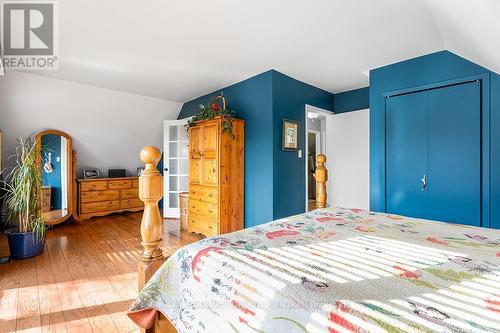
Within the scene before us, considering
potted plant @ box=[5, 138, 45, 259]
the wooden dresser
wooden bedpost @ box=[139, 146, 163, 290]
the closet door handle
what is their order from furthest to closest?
the wooden dresser < the closet door handle < potted plant @ box=[5, 138, 45, 259] < wooden bedpost @ box=[139, 146, 163, 290]

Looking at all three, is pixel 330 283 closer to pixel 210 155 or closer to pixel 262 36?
pixel 262 36

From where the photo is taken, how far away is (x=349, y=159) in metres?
4.35

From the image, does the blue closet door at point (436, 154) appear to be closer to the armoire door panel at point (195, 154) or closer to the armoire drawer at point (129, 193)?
the armoire door panel at point (195, 154)

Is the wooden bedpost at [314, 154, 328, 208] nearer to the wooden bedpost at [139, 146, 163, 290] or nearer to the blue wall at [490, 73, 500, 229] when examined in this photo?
the wooden bedpost at [139, 146, 163, 290]

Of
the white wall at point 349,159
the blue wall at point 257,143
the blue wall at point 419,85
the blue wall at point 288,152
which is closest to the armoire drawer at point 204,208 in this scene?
the blue wall at point 257,143

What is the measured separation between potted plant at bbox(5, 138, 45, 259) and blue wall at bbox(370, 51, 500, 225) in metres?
4.03

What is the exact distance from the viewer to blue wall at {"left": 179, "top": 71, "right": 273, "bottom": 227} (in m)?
3.35

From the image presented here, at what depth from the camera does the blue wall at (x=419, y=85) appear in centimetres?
245

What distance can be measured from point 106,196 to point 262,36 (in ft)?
13.4

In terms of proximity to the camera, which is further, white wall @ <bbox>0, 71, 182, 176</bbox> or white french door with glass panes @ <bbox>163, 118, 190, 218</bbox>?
white french door with glass panes @ <bbox>163, 118, 190, 218</bbox>

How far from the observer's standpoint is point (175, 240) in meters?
3.44

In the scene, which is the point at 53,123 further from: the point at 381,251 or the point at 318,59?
the point at 381,251

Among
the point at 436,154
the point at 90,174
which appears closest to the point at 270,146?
the point at 436,154

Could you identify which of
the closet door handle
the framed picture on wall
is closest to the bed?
the closet door handle
